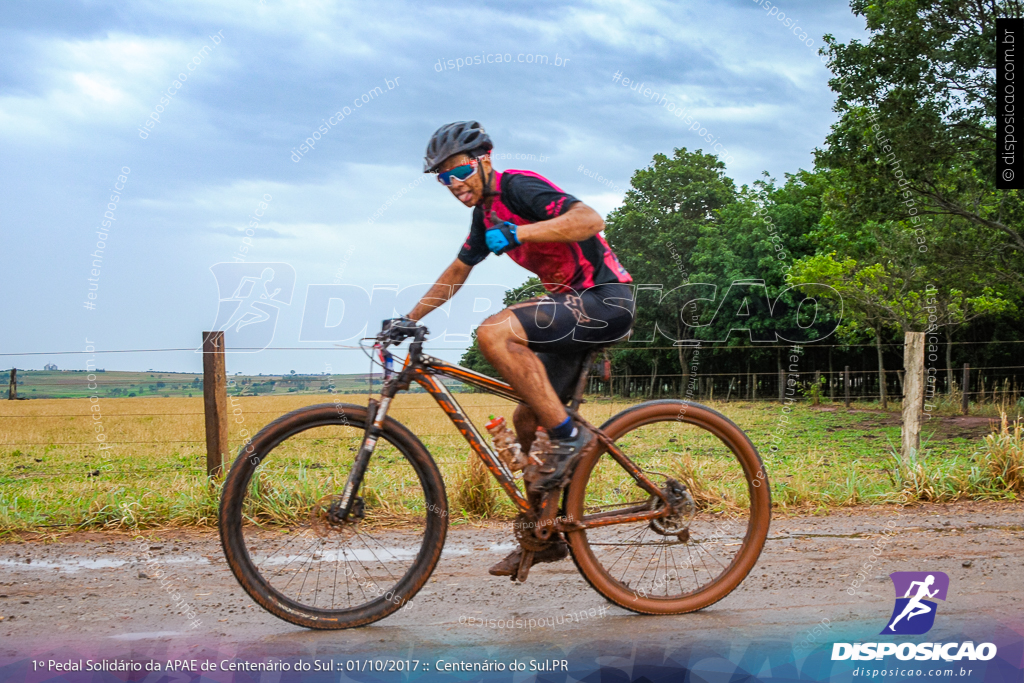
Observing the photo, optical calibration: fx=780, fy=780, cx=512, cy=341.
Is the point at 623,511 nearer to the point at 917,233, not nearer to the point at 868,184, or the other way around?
the point at 868,184

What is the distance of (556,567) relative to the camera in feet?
14.0

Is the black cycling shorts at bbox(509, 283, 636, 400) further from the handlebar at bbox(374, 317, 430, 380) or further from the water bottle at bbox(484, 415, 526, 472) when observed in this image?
the handlebar at bbox(374, 317, 430, 380)

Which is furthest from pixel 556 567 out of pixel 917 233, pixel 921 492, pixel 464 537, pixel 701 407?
pixel 917 233

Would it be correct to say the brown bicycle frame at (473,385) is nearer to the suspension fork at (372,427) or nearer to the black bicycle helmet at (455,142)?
the suspension fork at (372,427)

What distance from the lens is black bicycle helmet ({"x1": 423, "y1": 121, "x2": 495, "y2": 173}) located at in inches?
127

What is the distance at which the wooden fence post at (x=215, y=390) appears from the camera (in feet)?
20.1

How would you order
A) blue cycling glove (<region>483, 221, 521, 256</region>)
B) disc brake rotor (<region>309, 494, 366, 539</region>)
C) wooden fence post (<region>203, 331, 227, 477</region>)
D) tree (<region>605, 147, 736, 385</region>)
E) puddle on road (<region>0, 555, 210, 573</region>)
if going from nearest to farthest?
blue cycling glove (<region>483, 221, 521, 256</region>), disc brake rotor (<region>309, 494, 366, 539</region>), puddle on road (<region>0, 555, 210, 573</region>), wooden fence post (<region>203, 331, 227, 477</region>), tree (<region>605, 147, 736, 385</region>)

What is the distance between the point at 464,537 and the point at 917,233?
18994 millimetres

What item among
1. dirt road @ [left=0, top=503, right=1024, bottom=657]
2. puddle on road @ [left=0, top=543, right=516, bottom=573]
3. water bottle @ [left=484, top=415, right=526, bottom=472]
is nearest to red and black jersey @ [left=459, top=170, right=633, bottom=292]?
water bottle @ [left=484, top=415, right=526, bottom=472]

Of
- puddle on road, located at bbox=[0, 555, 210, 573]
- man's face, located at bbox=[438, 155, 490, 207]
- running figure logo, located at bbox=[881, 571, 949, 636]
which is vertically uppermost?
man's face, located at bbox=[438, 155, 490, 207]

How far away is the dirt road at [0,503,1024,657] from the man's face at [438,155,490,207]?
1.81 m

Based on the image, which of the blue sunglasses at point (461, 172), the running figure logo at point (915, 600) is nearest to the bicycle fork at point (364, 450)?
the blue sunglasses at point (461, 172)

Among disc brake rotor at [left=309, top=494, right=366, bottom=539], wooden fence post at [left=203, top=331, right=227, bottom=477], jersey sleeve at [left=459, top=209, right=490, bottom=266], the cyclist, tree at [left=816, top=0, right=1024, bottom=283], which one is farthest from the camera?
tree at [left=816, top=0, right=1024, bottom=283]

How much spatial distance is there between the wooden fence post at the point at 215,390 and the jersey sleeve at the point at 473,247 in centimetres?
329
